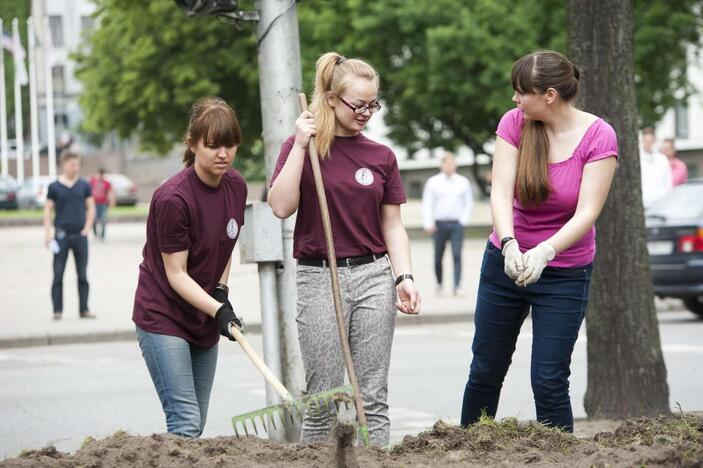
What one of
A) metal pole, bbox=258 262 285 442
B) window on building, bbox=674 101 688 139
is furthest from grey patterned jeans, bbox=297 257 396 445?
window on building, bbox=674 101 688 139

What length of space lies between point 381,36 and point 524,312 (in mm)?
28102

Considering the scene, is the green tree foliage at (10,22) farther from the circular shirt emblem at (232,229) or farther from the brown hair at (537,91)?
the brown hair at (537,91)

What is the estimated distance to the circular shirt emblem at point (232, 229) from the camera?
5332 mm

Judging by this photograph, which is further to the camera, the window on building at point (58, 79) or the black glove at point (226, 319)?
the window on building at point (58, 79)

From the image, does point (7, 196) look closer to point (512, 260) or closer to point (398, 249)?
point (398, 249)

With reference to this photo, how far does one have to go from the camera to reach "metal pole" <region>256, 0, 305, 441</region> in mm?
7426

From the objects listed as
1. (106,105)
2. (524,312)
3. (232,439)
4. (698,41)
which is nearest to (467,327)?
(524,312)

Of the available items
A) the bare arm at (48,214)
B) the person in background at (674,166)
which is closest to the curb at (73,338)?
the bare arm at (48,214)

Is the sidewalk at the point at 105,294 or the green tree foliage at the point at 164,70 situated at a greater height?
the green tree foliage at the point at 164,70

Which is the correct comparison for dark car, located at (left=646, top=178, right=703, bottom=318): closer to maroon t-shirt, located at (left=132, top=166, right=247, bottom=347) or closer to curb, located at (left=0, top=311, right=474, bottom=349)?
curb, located at (left=0, top=311, right=474, bottom=349)

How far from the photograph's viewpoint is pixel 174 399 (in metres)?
5.29

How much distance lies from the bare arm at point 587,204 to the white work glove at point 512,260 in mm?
138

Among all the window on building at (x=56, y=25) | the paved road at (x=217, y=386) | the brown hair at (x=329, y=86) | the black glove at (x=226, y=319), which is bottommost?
the paved road at (x=217, y=386)

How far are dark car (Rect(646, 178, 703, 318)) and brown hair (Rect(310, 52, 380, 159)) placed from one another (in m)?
9.82
